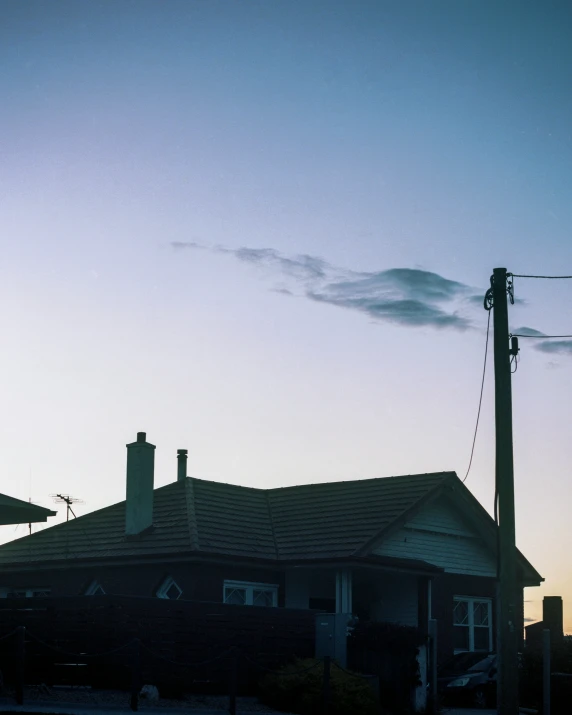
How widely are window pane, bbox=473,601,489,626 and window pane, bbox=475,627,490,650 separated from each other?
190 mm

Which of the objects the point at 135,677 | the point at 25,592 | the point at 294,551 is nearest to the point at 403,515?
the point at 294,551

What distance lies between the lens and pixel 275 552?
3222cm

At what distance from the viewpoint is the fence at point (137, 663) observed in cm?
2014

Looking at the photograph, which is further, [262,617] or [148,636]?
[262,617]

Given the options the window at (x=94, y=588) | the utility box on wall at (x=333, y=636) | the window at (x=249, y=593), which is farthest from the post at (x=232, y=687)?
the window at (x=94, y=588)

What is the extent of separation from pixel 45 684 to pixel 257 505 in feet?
48.8

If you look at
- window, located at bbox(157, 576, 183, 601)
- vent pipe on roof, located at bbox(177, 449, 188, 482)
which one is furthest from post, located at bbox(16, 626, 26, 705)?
vent pipe on roof, located at bbox(177, 449, 188, 482)

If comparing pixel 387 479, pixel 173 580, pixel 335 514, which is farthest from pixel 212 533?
pixel 387 479

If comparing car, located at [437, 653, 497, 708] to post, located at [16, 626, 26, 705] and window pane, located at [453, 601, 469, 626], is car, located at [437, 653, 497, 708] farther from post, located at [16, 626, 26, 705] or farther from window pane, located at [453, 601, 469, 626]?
post, located at [16, 626, 26, 705]

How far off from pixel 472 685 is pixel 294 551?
6982 mm

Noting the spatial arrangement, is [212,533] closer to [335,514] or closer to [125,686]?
[335,514]

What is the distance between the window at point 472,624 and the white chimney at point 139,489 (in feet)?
33.3

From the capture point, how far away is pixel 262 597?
31.7 m

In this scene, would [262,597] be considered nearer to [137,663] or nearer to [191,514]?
[191,514]
